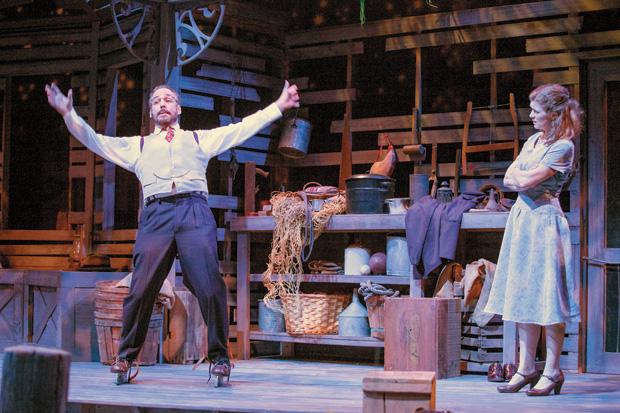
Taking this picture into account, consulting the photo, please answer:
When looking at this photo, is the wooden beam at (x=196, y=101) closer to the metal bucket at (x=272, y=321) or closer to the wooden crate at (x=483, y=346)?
the metal bucket at (x=272, y=321)

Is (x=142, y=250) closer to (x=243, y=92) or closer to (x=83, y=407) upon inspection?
(x=83, y=407)

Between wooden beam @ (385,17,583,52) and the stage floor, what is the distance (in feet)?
10.3

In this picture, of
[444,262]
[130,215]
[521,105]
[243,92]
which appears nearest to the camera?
[444,262]

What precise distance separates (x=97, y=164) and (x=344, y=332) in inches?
139

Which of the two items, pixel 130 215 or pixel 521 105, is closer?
pixel 521 105

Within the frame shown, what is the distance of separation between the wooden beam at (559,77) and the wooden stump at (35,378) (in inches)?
235

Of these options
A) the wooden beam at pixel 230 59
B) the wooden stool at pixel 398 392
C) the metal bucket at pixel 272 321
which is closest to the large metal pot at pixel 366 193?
the metal bucket at pixel 272 321

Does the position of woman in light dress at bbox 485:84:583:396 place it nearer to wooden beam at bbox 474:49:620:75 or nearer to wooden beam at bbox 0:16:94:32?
wooden beam at bbox 474:49:620:75

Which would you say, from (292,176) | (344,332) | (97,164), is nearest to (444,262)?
(344,332)

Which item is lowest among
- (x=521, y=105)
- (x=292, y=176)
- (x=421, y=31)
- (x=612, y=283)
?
(x=612, y=283)

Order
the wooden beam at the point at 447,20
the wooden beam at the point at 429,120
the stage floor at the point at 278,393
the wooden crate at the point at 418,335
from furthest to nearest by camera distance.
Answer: the wooden beam at the point at 429,120, the wooden beam at the point at 447,20, the wooden crate at the point at 418,335, the stage floor at the point at 278,393

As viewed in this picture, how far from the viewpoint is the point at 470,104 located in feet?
29.9

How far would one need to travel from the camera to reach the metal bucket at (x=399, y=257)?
8227mm

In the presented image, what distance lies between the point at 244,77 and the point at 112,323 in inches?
119
